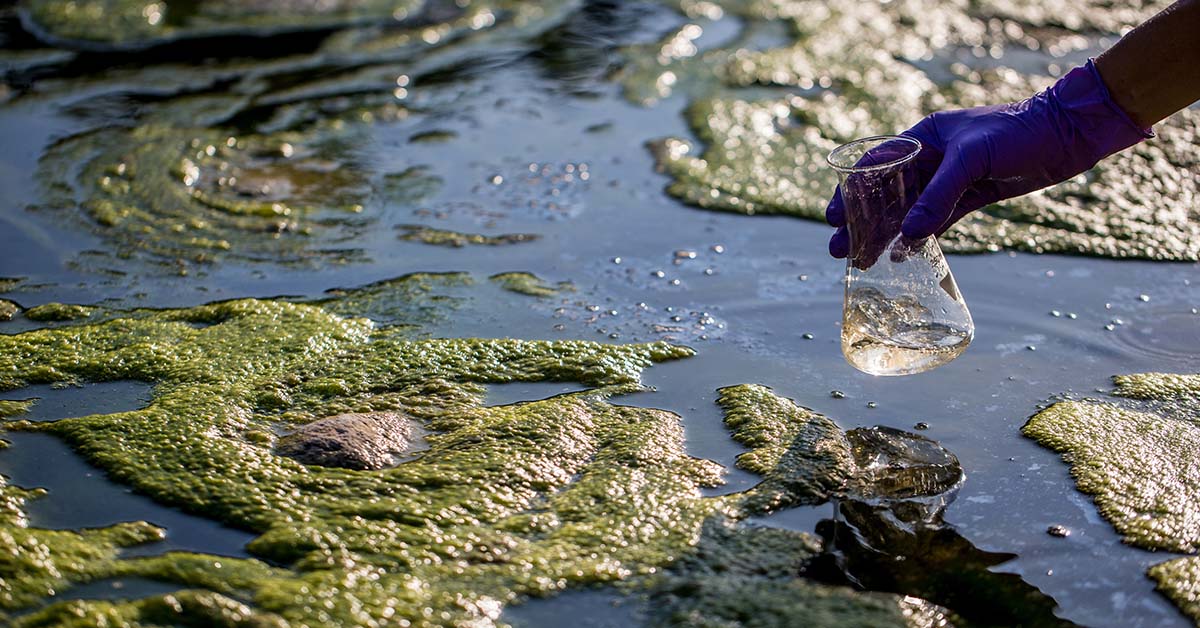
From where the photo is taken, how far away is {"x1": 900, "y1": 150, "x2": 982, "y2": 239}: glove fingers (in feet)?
8.36

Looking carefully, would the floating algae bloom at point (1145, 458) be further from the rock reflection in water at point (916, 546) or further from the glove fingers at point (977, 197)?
the glove fingers at point (977, 197)

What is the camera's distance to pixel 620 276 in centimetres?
375

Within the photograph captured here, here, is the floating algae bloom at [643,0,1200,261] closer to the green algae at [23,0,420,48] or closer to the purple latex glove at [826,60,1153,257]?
the purple latex glove at [826,60,1153,257]

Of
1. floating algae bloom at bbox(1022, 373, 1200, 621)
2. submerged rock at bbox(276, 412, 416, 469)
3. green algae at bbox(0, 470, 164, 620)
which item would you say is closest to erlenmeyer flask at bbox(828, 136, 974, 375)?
floating algae bloom at bbox(1022, 373, 1200, 621)

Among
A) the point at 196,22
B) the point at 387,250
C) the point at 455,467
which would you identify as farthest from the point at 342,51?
the point at 455,467

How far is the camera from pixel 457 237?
13.3 ft

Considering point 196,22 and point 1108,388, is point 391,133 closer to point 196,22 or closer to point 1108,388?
point 196,22

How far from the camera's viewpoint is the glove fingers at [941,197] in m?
2.55

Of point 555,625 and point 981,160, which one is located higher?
point 981,160

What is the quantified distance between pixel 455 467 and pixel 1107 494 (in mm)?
1385

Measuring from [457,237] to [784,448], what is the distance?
1.66 metres

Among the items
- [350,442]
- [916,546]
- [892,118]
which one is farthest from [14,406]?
[892,118]

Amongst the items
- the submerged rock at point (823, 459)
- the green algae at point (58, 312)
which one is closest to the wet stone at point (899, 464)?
the submerged rock at point (823, 459)

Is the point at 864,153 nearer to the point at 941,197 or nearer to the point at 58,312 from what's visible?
the point at 941,197
